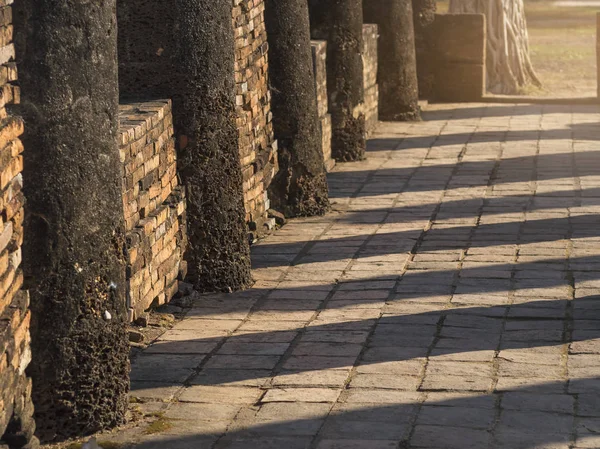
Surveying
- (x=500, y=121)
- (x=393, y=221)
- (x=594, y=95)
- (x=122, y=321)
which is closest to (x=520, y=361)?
(x=122, y=321)

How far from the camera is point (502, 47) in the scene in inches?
754

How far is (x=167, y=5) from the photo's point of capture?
729 centimetres

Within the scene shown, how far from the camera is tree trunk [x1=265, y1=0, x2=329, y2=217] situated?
9648mm

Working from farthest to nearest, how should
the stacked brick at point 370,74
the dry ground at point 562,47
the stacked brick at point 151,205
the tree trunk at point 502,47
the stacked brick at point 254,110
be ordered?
1. the dry ground at point 562,47
2. the tree trunk at point 502,47
3. the stacked brick at point 370,74
4. the stacked brick at point 254,110
5. the stacked brick at point 151,205

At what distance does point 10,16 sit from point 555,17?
25572 mm

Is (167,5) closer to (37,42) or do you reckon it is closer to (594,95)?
(37,42)

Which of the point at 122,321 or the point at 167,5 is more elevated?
the point at 167,5

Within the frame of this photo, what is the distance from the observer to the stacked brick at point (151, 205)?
267 inches

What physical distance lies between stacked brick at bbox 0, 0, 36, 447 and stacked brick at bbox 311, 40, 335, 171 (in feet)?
21.6

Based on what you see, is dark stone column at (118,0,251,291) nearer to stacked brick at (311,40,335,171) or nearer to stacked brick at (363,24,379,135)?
stacked brick at (311,40,335,171)

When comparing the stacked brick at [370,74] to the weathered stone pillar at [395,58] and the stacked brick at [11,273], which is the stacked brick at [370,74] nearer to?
the weathered stone pillar at [395,58]

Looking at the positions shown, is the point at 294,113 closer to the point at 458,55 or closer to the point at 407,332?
the point at 407,332

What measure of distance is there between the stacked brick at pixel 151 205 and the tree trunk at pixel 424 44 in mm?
9470

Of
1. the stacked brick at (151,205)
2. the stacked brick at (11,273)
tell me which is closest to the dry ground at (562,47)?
the stacked brick at (151,205)
